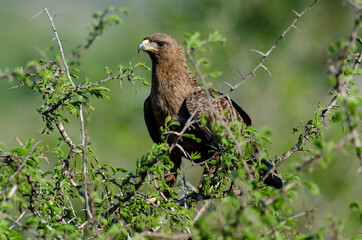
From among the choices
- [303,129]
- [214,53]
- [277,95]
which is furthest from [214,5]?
[303,129]

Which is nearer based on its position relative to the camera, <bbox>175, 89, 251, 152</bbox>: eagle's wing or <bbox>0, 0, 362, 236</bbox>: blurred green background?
<bbox>175, 89, 251, 152</bbox>: eagle's wing

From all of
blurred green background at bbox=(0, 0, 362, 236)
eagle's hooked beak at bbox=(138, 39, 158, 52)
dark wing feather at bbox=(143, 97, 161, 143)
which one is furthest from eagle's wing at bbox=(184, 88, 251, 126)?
blurred green background at bbox=(0, 0, 362, 236)

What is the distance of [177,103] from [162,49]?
0.71 m

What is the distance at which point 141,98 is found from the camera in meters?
16.1

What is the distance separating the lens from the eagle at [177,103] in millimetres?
5445

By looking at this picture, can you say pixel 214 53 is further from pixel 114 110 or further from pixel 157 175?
pixel 157 175

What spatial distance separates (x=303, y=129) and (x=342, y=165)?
977 cm

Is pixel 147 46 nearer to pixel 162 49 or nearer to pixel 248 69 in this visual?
pixel 162 49

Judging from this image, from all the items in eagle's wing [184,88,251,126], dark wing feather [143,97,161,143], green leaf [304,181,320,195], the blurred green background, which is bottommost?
green leaf [304,181,320,195]

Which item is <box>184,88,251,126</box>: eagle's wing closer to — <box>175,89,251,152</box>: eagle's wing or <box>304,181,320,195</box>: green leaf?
<box>175,89,251,152</box>: eagle's wing

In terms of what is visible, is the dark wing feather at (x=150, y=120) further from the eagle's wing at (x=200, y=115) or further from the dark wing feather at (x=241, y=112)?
the dark wing feather at (x=241, y=112)

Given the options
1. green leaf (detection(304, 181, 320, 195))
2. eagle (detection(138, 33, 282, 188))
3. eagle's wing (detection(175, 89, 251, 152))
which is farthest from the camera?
eagle (detection(138, 33, 282, 188))

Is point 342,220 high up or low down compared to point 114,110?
down

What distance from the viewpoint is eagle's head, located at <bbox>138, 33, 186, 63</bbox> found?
5.93 m
